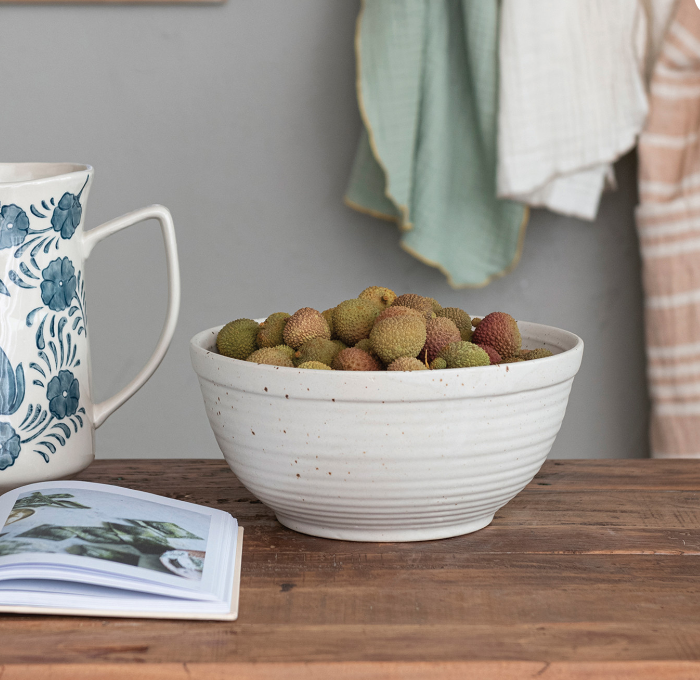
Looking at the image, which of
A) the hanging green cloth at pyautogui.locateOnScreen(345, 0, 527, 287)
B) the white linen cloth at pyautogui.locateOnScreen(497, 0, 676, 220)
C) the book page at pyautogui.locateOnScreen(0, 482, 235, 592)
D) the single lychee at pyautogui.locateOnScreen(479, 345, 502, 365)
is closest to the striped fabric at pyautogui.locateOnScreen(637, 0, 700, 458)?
the white linen cloth at pyautogui.locateOnScreen(497, 0, 676, 220)

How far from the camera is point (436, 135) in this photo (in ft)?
3.56

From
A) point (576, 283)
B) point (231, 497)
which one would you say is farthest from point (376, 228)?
point (231, 497)

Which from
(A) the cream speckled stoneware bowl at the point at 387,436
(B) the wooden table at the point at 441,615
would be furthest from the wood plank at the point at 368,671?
(A) the cream speckled stoneware bowl at the point at 387,436

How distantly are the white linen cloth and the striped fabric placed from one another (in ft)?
0.12

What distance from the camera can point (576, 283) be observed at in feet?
4.17

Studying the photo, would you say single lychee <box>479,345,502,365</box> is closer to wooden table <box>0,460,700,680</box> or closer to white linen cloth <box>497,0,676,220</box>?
wooden table <box>0,460,700,680</box>

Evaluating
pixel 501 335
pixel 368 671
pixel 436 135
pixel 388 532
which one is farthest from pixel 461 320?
pixel 436 135

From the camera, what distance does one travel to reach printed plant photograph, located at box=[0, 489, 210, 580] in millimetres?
432

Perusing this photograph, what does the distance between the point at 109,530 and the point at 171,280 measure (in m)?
0.23

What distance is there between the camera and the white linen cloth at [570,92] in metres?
1.01

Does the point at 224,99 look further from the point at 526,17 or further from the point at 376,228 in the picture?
the point at 526,17

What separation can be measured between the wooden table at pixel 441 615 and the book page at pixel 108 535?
26 millimetres

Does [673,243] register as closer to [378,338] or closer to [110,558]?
[378,338]

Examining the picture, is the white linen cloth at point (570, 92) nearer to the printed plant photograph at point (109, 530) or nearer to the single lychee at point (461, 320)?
the single lychee at point (461, 320)
